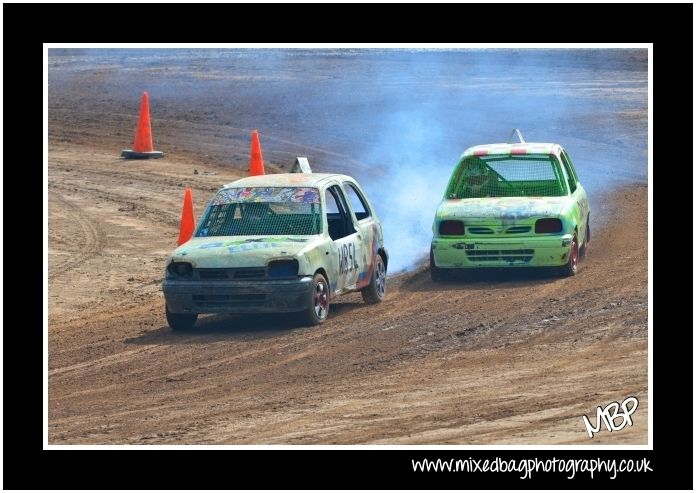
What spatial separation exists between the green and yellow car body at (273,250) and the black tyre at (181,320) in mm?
103

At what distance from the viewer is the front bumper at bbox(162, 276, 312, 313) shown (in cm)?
1438

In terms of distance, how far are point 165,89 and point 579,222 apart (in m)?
20.0

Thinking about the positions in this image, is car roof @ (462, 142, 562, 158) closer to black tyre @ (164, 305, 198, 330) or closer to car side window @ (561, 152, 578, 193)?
car side window @ (561, 152, 578, 193)

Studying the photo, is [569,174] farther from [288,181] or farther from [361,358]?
[361,358]

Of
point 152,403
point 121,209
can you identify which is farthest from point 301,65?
point 152,403

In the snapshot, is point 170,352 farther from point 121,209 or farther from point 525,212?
point 121,209

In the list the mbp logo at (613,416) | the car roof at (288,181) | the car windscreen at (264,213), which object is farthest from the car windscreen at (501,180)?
the mbp logo at (613,416)

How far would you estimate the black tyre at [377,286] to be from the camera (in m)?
16.1

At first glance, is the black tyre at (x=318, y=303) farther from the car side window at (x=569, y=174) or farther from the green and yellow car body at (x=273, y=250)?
the car side window at (x=569, y=174)

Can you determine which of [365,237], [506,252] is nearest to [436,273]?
[506,252]

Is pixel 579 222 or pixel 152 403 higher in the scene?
pixel 579 222

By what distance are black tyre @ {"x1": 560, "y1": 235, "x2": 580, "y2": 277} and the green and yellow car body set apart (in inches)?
77.0

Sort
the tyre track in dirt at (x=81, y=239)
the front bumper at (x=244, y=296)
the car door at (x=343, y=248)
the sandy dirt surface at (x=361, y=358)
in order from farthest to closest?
the tyre track in dirt at (x=81, y=239)
the car door at (x=343, y=248)
the front bumper at (x=244, y=296)
the sandy dirt surface at (x=361, y=358)

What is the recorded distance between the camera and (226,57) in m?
42.8
